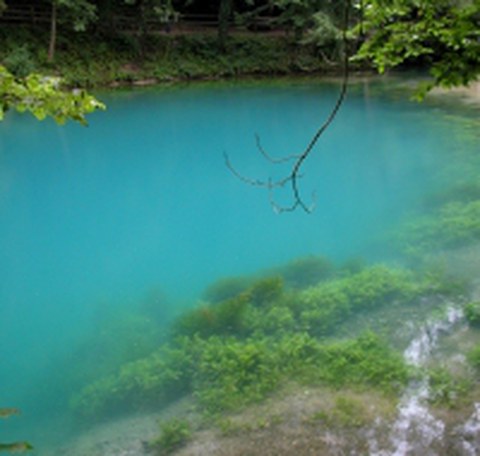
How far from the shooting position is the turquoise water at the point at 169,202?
5.83 meters

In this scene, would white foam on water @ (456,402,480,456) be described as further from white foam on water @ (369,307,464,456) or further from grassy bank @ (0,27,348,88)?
grassy bank @ (0,27,348,88)

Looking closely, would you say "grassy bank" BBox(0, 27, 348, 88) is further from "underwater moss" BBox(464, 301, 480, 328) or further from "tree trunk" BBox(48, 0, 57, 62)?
"underwater moss" BBox(464, 301, 480, 328)

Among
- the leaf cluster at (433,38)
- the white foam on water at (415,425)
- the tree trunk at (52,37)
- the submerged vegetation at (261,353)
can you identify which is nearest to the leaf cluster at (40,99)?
the leaf cluster at (433,38)

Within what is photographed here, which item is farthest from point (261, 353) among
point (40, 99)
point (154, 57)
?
point (154, 57)

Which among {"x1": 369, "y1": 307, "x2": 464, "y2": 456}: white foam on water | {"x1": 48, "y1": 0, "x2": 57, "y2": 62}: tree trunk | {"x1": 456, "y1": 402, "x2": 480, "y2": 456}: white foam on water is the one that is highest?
{"x1": 48, "y1": 0, "x2": 57, "y2": 62}: tree trunk

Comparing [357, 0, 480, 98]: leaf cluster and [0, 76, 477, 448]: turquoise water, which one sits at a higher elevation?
[357, 0, 480, 98]: leaf cluster

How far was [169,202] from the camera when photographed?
8844 millimetres

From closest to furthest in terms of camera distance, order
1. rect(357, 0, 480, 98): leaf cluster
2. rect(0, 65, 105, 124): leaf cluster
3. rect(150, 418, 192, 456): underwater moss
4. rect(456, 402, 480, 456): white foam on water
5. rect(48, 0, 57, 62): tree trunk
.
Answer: rect(0, 65, 105, 124): leaf cluster, rect(357, 0, 480, 98): leaf cluster, rect(456, 402, 480, 456): white foam on water, rect(150, 418, 192, 456): underwater moss, rect(48, 0, 57, 62): tree trunk

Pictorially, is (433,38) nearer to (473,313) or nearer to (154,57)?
(473,313)

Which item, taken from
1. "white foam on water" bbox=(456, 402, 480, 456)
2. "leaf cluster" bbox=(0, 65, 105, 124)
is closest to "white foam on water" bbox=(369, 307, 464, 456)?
"white foam on water" bbox=(456, 402, 480, 456)

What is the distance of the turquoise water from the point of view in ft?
19.1

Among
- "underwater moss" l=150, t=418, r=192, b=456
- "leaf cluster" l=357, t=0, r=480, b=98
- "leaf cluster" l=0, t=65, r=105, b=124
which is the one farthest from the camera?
"underwater moss" l=150, t=418, r=192, b=456

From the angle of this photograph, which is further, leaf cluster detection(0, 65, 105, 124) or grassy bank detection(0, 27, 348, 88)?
grassy bank detection(0, 27, 348, 88)

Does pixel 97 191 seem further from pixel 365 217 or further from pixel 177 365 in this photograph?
pixel 177 365
